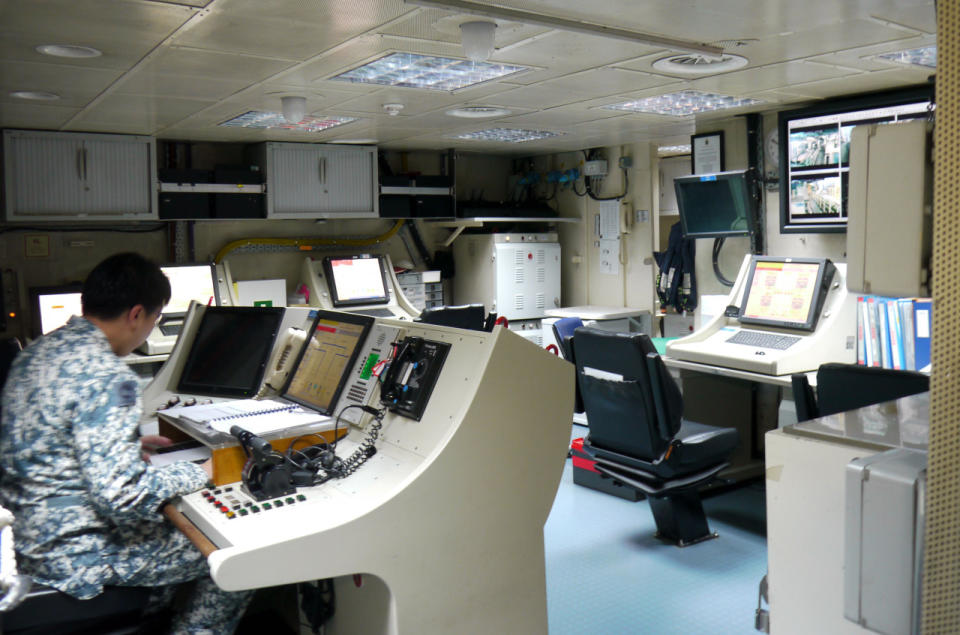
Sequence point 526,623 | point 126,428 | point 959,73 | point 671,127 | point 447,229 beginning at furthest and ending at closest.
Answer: point 447,229 < point 671,127 < point 526,623 < point 126,428 < point 959,73

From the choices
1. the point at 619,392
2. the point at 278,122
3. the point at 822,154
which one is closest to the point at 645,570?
the point at 619,392

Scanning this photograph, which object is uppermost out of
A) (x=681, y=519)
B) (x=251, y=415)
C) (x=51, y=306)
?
(x=51, y=306)

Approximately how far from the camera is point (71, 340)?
1999 mm

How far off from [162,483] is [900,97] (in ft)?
12.5

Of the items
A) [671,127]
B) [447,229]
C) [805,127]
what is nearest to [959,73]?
[805,127]

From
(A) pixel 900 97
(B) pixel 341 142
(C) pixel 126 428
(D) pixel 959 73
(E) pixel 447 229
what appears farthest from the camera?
(E) pixel 447 229

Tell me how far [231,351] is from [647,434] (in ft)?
5.51

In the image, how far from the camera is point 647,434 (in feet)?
10.4

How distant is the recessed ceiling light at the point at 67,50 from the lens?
2725 millimetres

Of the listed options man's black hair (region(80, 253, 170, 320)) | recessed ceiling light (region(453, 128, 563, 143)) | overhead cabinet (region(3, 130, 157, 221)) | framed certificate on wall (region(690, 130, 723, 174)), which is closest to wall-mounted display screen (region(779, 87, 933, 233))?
framed certificate on wall (region(690, 130, 723, 174))

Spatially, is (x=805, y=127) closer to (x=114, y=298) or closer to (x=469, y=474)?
(x=469, y=474)

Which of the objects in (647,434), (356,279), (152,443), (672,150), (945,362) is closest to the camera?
(945,362)

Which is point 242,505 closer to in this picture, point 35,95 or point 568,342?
point 568,342

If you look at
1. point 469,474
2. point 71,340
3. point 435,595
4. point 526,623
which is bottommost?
point 526,623
